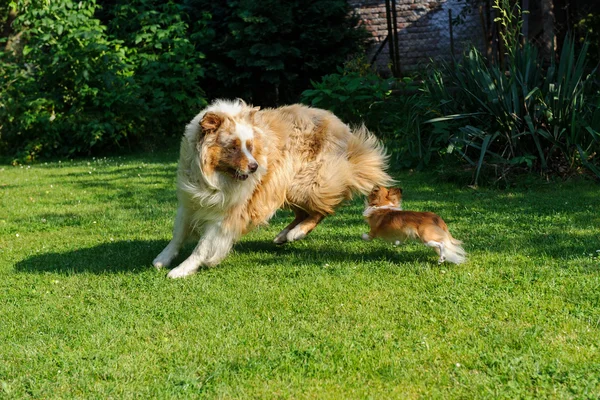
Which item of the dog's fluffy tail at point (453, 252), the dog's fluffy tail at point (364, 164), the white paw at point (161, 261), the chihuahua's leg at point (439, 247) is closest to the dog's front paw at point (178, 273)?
the white paw at point (161, 261)

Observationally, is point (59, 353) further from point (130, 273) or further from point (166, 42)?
point (166, 42)

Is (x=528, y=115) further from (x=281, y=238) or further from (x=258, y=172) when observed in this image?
(x=258, y=172)

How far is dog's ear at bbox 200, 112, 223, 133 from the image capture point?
5.48 m

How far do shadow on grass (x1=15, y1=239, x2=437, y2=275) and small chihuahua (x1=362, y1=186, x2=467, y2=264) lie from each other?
24 cm

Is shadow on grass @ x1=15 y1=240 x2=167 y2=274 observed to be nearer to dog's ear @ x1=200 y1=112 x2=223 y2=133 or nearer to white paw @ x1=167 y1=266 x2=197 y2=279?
white paw @ x1=167 y1=266 x2=197 y2=279

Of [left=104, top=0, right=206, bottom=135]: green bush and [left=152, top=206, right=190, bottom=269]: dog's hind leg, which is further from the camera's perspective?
[left=104, top=0, right=206, bottom=135]: green bush

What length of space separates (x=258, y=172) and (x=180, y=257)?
1.28m

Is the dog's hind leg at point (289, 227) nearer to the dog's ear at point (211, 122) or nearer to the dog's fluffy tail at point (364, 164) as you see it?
the dog's fluffy tail at point (364, 164)

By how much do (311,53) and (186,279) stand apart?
1117 centimetres

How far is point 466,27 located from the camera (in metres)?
17.8

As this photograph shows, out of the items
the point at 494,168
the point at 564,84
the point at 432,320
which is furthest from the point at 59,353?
the point at 564,84

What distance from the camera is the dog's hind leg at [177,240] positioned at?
607cm

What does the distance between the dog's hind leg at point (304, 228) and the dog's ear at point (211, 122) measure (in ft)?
4.65

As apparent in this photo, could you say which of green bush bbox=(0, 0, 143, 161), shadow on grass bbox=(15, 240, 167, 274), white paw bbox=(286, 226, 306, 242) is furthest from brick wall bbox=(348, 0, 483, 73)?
shadow on grass bbox=(15, 240, 167, 274)
